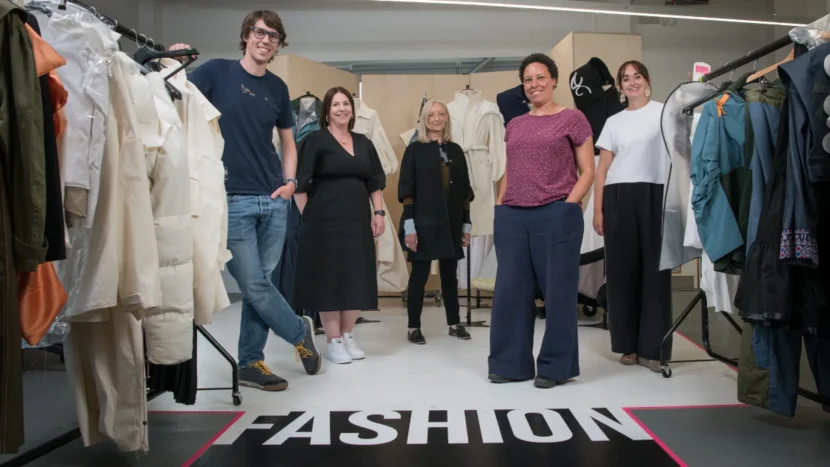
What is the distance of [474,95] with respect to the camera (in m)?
5.48

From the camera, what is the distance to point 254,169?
2.81m

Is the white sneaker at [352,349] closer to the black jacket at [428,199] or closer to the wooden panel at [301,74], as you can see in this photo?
the black jacket at [428,199]

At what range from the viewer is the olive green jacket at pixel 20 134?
4.38 ft

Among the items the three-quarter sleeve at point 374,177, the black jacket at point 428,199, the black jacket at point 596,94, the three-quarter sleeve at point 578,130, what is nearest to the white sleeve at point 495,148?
the black jacket at point 596,94

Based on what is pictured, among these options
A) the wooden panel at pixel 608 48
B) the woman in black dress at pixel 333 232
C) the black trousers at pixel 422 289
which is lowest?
the black trousers at pixel 422 289

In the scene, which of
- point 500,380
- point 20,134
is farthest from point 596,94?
point 20,134

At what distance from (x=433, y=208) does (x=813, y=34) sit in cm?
231

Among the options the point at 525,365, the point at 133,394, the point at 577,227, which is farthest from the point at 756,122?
the point at 133,394

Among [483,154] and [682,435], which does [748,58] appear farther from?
[483,154]

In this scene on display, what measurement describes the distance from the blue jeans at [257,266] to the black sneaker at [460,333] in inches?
53.0

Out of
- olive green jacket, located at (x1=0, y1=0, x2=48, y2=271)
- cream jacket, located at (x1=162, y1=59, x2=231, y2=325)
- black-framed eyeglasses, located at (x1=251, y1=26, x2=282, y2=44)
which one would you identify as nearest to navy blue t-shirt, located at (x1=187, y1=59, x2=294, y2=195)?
black-framed eyeglasses, located at (x1=251, y1=26, x2=282, y2=44)

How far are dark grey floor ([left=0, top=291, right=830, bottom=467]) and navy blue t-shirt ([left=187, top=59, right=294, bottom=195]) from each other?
35.8 inches

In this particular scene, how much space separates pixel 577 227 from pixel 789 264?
105 centimetres

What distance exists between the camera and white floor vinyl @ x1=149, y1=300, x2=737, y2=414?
2707 mm
